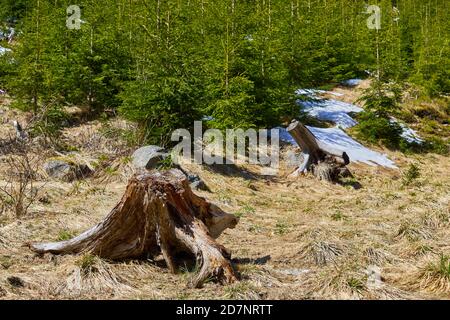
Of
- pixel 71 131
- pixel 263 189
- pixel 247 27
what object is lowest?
pixel 263 189

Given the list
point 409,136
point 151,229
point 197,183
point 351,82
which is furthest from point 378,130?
point 151,229

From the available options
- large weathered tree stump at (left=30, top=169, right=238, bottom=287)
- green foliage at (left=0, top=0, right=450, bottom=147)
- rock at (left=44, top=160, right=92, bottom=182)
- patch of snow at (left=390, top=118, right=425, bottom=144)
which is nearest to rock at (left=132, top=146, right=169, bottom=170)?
green foliage at (left=0, top=0, right=450, bottom=147)

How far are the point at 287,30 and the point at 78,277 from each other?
12.1 meters

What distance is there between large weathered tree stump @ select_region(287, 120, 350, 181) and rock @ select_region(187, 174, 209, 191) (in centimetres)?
302

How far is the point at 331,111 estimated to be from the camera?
675 inches

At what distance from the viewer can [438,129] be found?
60.3ft

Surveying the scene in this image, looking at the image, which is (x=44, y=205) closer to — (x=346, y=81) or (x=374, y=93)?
(x=374, y=93)

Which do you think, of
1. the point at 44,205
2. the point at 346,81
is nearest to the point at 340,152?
the point at 44,205

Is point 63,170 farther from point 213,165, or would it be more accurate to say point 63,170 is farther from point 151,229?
point 151,229

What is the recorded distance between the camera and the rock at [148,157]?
9.12 metres

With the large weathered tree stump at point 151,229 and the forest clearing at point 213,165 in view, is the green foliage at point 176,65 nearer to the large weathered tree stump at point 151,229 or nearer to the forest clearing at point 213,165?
the forest clearing at point 213,165

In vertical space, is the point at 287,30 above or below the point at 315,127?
above

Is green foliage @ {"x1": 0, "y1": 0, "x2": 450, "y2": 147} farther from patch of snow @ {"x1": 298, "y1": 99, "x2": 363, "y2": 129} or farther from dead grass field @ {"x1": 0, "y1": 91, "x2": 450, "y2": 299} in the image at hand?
dead grass field @ {"x1": 0, "y1": 91, "x2": 450, "y2": 299}

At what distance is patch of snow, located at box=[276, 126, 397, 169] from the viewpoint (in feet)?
43.3
